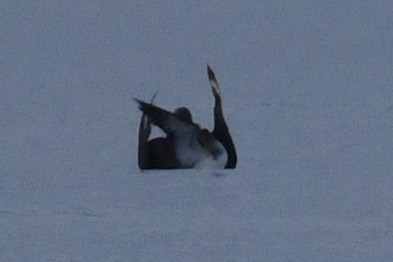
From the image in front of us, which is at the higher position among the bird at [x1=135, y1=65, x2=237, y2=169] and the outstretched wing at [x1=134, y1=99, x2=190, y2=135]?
the outstretched wing at [x1=134, y1=99, x2=190, y2=135]

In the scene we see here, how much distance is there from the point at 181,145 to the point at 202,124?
3.51 feet

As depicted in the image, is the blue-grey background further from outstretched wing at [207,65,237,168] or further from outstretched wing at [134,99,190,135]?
outstretched wing at [134,99,190,135]

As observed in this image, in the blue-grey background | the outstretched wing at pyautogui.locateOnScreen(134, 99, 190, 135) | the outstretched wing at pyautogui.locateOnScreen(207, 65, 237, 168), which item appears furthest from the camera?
the outstretched wing at pyautogui.locateOnScreen(134, 99, 190, 135)

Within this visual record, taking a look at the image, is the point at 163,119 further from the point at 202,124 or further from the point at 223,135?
the point at 202,124

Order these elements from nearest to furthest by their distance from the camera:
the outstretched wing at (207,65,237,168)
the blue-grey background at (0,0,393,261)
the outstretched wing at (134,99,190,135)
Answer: the blue-grey background at (0,0,393,261) < the outstretched wing at (207,65,237,168) < the outstretched wing at (134,99,190,135)

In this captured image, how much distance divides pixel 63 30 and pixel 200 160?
545cm

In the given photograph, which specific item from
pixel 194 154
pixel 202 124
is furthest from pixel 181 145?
pixel 202 124

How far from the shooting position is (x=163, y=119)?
7125 millimetres

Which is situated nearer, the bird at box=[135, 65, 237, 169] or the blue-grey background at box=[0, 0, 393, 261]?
the blue-grey background at box=[0, 0, 393, 261]

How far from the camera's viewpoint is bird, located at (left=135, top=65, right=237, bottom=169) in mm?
7051

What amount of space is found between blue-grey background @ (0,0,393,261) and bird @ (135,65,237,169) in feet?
0.30

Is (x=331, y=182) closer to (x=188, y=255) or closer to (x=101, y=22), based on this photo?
(x=188, y=255)

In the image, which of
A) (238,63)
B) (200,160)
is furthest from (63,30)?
(200,160)

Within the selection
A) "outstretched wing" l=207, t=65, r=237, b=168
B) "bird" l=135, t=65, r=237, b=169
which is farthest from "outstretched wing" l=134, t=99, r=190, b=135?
"outstretched wing" l=207, t=65, r=237, b=168
